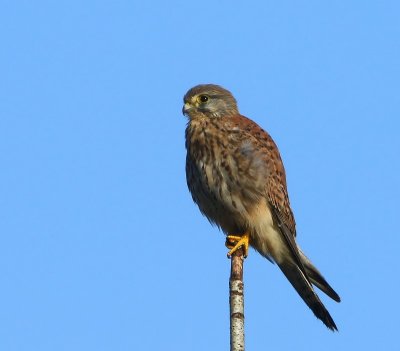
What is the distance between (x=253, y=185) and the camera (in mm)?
5793

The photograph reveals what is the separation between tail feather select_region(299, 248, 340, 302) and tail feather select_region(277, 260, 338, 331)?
0.05m

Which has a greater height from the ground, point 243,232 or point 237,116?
point 237,116

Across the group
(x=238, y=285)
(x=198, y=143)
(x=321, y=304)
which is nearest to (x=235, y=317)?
(x=238, y=285)

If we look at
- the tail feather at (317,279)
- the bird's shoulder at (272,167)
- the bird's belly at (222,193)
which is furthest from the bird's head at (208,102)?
the tail feather at (317,279)

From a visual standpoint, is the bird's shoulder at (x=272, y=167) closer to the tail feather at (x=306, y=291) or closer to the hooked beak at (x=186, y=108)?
the tail feather at (x=306, y=291)

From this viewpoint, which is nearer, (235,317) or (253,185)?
(235,317)

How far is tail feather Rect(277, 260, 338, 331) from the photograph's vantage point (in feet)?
17.7

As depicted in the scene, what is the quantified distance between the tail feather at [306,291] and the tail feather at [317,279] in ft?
0.17

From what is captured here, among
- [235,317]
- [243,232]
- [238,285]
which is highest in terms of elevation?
[243,232]

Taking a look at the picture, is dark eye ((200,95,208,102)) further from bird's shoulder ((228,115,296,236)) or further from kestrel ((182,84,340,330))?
bird's shoulder ((228,115,296,236))

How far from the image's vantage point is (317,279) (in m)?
5.69

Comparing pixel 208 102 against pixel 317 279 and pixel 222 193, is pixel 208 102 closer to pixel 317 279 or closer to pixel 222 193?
pixel 222 193

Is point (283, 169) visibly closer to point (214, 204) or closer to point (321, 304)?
point (214, 204)

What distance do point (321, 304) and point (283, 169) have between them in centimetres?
113
